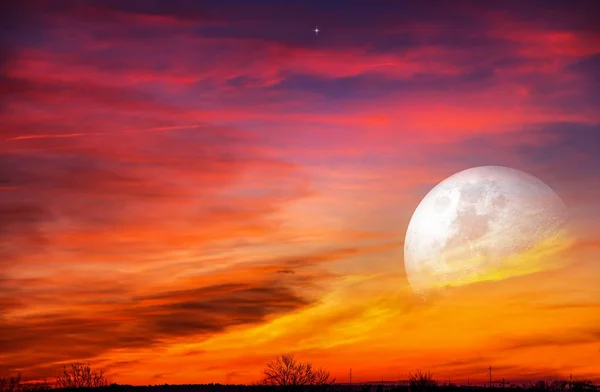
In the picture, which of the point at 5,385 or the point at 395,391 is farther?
the point at 5,385

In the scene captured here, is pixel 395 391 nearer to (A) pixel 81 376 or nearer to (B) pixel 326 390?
(B) pixel 326 390

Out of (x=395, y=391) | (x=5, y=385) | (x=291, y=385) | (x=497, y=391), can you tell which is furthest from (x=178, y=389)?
(x=497, y=391)

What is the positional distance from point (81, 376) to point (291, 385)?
1472 inches

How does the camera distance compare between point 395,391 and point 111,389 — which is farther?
point 111,389

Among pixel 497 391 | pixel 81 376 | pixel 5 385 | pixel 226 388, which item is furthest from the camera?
pixel 81 376

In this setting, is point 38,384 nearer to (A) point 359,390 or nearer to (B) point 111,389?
(B) point 111,389

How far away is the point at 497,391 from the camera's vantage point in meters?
73.8

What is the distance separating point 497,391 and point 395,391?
A: 942cm

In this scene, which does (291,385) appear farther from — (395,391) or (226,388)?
(395,391)

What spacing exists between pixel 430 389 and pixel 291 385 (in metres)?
18.1

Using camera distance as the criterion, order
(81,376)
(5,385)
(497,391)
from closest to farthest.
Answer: (497,391) → (5,385) → (81,376)

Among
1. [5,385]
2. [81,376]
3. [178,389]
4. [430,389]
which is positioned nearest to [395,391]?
[430,389]

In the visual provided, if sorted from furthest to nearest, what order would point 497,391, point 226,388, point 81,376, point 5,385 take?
point 81,376, point 226,388, point 5,385, point 497,391

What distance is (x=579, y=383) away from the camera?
7438 centimetres
